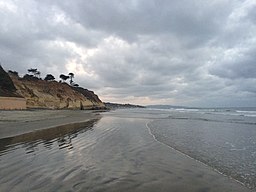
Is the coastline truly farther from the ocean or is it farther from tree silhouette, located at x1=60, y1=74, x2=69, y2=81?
tree silhouette, located at x1=60, y1=74, x2=69, y2=81

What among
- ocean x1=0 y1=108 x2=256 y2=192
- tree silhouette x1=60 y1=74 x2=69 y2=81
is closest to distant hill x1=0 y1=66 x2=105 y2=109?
tree silhouette x1=60 y1=74 x2=69 y2=81

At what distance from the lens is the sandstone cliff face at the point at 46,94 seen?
63487 mm

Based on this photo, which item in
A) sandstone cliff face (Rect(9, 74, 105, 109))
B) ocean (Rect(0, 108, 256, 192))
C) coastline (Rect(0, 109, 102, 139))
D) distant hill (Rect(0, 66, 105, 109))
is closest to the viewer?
ocean (Rect(0, 108, 256, 192))

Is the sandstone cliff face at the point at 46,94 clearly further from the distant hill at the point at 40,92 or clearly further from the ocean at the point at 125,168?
the ocean at the point at 125,168

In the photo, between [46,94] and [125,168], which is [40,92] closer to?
[46,94]

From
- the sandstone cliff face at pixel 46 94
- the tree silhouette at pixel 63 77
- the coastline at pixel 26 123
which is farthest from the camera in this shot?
the tree silhouette at pixel 63 77

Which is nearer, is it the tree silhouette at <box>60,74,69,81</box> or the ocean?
the ocean

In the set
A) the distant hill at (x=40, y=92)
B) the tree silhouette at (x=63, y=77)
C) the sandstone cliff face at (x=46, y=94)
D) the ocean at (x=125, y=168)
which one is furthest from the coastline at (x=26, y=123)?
the tree silhouette at (x=63, y=77)

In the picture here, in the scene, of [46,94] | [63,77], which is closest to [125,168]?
[46,94]

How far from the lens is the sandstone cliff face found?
63487mm

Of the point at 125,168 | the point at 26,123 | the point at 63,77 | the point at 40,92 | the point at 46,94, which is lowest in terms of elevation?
the point at 125,168

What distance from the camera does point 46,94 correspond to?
71.6 meters

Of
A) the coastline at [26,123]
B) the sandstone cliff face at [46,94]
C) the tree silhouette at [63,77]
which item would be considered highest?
the tree silhouette at [63,77]

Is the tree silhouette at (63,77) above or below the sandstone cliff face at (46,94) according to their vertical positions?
above
